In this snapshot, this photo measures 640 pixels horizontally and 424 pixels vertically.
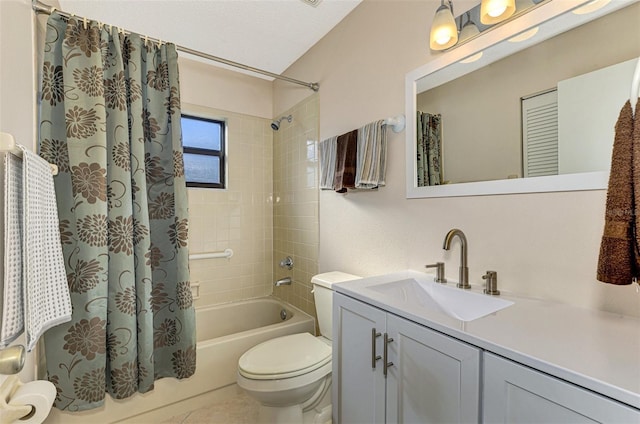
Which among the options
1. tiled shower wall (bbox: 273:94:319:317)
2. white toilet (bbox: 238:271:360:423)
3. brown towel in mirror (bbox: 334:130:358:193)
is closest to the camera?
white toilet (bbox: 238:271:360:423)

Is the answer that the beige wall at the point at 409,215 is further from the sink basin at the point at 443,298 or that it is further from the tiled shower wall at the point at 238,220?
the tiled shower wall at the point at 238,220

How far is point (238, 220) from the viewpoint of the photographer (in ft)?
8.49

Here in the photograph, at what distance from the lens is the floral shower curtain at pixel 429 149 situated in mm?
1331

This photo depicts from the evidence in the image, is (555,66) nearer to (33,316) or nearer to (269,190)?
(33,316)

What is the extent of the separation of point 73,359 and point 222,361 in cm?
76

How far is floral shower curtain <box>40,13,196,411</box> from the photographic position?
1.38m

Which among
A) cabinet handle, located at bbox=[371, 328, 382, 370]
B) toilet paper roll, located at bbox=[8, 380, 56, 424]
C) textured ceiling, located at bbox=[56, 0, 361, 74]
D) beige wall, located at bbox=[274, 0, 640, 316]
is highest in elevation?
textured ceiling, located at bbox=[56, 0, 361, 74]

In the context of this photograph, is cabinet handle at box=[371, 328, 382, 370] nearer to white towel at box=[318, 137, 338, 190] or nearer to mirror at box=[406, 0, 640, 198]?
mirror at box=[406, 0, 640, 198]

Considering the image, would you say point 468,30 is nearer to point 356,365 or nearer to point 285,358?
point 356,365

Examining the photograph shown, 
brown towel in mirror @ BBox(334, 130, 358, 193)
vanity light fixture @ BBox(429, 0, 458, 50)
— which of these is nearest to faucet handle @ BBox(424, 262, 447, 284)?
brown towel in mirror @ BBox(334, 130, 358, 193)

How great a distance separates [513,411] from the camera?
63cm

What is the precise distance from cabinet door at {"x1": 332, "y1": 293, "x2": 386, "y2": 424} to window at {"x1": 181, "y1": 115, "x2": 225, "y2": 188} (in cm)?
181

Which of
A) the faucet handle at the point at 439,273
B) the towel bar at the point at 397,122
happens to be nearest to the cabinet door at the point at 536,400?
the faucet handle at the point at 439,273

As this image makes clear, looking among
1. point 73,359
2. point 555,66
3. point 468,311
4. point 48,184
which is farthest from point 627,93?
point 73,359
